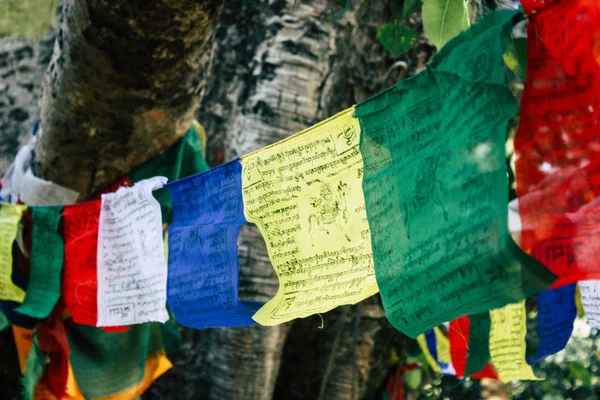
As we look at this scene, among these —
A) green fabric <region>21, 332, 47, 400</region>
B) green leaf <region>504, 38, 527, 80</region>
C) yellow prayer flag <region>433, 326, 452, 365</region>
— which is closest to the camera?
green leaf <region>504, 38, 527, 80</region>

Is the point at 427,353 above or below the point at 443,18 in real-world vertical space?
below

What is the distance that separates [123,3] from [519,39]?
3.01 feet

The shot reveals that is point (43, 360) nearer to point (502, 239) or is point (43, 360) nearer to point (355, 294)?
point (355, 294)

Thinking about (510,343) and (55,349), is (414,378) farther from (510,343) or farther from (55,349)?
(55,349)

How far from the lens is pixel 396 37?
132cm

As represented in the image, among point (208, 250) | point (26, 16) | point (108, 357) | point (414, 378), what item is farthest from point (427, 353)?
point (26, 16)

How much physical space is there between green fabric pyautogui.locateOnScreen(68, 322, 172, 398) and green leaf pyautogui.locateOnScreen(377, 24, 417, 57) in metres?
1.11

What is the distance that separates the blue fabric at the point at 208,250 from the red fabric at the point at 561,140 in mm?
578

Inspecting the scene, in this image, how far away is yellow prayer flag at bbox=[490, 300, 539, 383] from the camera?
1.43 m

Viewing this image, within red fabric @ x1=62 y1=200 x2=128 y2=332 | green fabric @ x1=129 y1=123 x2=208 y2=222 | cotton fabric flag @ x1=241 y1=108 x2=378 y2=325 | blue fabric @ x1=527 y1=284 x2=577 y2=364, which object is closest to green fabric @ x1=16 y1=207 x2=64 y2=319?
red fabric @ x1=62 y1=200 x2=128 y2=332

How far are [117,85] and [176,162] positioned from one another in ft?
1.18

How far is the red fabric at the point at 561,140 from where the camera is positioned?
0.77 m

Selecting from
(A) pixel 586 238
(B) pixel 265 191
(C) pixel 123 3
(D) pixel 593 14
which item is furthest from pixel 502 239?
(C) pixel 123 3

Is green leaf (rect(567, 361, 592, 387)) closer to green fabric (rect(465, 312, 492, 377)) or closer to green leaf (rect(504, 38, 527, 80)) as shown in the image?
green fabric (rect(465, 312, 492, 377))
